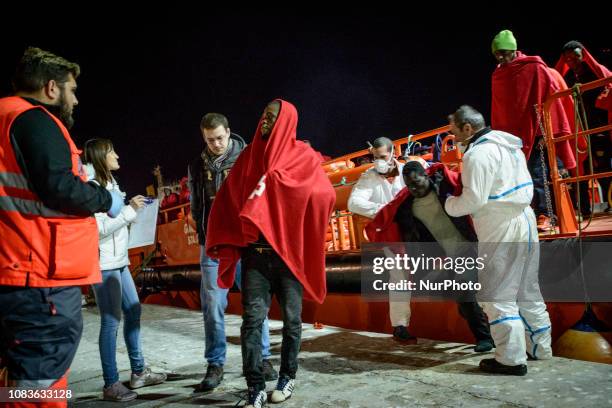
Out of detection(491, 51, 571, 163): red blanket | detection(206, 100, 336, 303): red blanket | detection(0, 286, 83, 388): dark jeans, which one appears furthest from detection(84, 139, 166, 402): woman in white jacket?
detection(491, 51, 571, 163): red blanket

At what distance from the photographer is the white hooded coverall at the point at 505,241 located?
3.24m

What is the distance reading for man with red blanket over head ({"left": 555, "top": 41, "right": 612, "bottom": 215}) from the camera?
5340 millimetres

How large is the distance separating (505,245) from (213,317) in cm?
228

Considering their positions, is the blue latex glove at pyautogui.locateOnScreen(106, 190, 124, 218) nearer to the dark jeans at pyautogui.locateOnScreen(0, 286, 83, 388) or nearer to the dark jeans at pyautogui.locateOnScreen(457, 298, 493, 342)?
the dark jeans at pyautogui.locateOnScreen(0, 286, 83, 388)

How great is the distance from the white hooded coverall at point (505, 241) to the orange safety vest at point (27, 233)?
8.65 ft

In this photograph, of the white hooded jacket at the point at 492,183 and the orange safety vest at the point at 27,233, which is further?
the white hooded jacket at the point at 492,183

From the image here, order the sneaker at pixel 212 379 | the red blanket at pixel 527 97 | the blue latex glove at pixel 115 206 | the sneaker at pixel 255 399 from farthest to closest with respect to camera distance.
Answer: the red blanket at pixel 527 97
the sneaker at pixel 212 379
the sneaker at pixel 255 399
the blue latex glove at pixel 115 206

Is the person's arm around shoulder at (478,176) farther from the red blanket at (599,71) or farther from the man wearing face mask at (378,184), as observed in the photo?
the red blanket at (599,71)

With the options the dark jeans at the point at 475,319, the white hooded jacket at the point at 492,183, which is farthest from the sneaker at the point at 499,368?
the white hooded jacket at the point at 492,183

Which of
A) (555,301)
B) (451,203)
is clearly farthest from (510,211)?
(555,301)

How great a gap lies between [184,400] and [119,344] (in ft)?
8.26

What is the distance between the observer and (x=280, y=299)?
2969mm

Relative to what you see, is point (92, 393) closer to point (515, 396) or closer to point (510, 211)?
point (515, 396)

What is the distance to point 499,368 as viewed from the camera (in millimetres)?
3188
